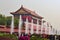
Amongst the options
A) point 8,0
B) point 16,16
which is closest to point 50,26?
point 16,16

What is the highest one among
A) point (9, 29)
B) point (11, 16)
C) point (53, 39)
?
point (11, 16)

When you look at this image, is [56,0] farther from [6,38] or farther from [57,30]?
[6,38]

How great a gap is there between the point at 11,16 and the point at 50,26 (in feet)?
4.01

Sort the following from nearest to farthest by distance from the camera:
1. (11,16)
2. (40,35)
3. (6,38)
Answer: (6,38)
(11,16)
(40,35)

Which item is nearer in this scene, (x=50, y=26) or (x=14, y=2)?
(x=14, y=2)

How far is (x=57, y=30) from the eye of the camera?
5.00 metres

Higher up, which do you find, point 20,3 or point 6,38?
point 20,3

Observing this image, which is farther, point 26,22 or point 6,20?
point 26,22

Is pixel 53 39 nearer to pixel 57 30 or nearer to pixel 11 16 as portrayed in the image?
pixel 57 30

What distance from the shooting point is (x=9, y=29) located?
437 cm

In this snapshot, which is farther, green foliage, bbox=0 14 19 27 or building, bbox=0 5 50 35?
building, bbox=0 5 50 35

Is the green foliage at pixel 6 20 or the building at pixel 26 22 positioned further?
the building at pixel 26 22

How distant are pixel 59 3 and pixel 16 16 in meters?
1.44

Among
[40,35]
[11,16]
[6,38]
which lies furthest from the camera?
[40,35]
